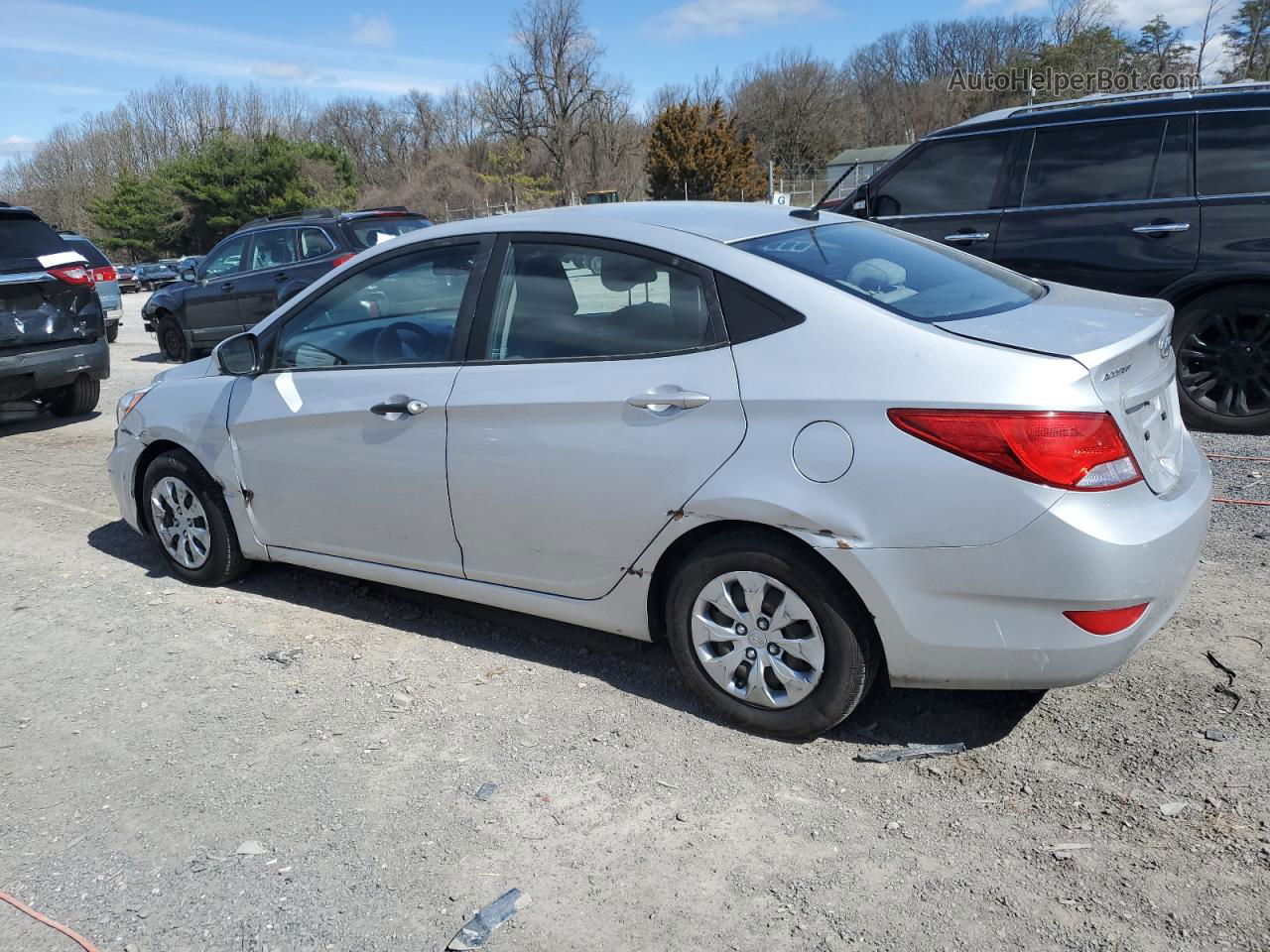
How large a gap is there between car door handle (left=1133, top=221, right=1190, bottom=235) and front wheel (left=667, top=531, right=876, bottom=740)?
467 centimetres

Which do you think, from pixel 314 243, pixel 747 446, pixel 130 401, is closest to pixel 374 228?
pixel 314 243

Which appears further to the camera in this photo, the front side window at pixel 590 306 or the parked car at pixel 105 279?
the parked car at pixel 105 279

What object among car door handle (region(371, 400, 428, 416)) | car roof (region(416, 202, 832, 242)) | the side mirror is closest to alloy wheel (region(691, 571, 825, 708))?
car roof (region(416, 202, 832, 242))

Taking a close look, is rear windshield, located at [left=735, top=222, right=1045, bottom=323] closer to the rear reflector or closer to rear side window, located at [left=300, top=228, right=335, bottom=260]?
the rear reflector

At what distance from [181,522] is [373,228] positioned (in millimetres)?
8410

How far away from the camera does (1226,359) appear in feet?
21.3

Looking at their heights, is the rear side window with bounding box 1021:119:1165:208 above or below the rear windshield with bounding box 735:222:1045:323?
above

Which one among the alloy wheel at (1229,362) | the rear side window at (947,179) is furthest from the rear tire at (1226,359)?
the rear side window at (947,179)

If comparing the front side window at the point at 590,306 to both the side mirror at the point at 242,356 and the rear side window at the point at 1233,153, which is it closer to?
the side mirror at the point at 242,356

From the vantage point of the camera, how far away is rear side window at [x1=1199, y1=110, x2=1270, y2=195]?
21.0 ft

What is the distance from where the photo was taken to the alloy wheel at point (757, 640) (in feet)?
10.8

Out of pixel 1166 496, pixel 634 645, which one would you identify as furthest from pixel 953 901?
pixel 634 645

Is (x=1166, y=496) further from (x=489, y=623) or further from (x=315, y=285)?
(x=315, y=285)
